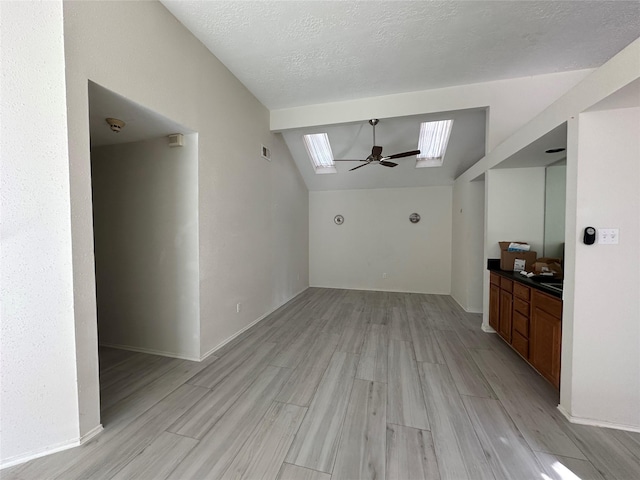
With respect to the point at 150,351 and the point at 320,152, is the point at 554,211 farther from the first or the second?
the point at 150,351

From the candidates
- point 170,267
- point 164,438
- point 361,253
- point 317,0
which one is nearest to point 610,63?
point 317,0

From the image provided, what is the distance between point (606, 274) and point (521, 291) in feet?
2.96

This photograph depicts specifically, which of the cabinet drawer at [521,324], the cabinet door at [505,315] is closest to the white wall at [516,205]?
the cabinet door at [505,315]

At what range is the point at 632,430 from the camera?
60.8 inches

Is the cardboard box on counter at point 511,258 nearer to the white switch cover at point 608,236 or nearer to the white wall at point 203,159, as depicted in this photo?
the white switch cover at point 608,236

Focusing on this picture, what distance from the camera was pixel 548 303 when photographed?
1989 millimetres

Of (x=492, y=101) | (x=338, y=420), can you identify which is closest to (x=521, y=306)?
(x=338, y=420)

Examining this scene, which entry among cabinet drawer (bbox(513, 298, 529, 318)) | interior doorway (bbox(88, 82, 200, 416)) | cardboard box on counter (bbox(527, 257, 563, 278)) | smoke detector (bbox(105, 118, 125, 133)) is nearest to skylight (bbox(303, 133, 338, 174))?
interior doorway (bbox(88, 82, 200, 416))

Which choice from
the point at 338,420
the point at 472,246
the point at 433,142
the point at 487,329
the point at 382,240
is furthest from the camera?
the point at 382,240

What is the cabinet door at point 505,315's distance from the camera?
2.62 m

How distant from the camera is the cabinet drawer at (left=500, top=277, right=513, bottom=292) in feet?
8.62

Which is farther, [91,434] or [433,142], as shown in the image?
[433,142]

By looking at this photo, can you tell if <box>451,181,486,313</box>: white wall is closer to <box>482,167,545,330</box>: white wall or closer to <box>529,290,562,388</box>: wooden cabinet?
<box>482,167,545,330</box>: white wall

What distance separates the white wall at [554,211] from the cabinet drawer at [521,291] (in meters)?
0.95
